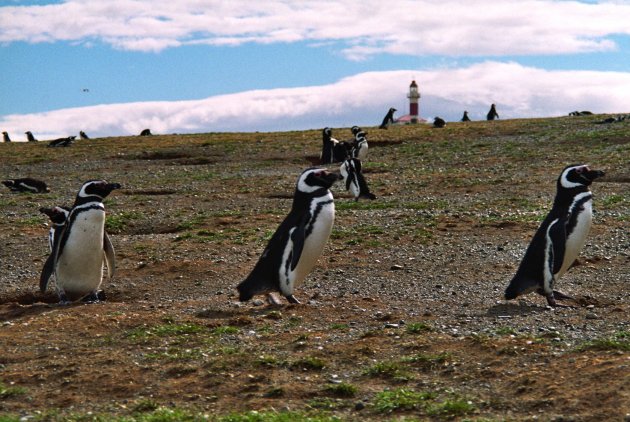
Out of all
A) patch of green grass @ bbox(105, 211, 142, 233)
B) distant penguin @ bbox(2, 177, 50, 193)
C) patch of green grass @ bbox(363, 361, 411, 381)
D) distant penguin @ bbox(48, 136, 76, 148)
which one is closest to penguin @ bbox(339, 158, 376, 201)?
patch of green grass @ bbox(105, 211, 142, 233)

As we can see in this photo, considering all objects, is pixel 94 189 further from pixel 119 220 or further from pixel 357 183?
pixel 357 183

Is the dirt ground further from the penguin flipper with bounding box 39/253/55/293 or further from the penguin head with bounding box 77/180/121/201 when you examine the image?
the penguin head with bounding box 77/180/121/201

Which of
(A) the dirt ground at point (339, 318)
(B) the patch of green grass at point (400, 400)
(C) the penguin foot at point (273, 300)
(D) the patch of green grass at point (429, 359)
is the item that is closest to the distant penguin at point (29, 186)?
(A) the dirt ground at point (339, 318)

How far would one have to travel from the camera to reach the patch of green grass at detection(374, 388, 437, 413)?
573 centimetres

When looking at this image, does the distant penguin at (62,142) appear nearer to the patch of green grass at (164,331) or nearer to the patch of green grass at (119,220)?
the patch of green grass at (119,220)

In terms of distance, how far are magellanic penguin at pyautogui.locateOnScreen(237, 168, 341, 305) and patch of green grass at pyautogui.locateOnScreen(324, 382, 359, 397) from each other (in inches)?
115

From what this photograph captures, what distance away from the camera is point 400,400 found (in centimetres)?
580

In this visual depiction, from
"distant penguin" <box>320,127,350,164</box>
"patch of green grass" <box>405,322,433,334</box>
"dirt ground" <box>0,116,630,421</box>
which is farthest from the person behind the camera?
"distant penguin" <box>320,127,350,164</box>

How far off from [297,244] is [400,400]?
11.4 feet

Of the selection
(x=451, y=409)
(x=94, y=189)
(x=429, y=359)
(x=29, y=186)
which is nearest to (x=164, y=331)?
(x=429, y=359)

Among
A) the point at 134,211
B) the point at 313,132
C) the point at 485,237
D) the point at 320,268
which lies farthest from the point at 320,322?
the point at 313,132

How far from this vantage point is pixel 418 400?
583cm

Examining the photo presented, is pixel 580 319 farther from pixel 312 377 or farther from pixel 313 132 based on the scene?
pixel 313 132

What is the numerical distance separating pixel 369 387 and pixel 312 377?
0.45 metres
